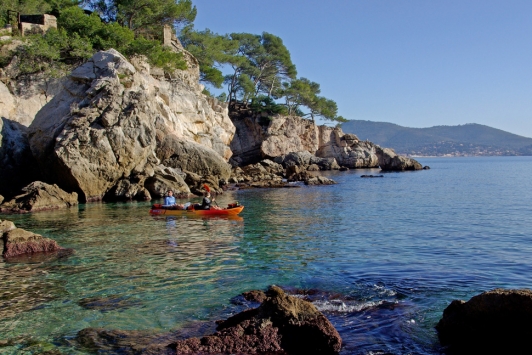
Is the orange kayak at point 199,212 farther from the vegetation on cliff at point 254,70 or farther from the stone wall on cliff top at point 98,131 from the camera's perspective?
the vegetation on cliff at point 254,70

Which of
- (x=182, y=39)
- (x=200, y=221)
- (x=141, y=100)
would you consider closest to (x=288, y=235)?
(x=200, y=221)

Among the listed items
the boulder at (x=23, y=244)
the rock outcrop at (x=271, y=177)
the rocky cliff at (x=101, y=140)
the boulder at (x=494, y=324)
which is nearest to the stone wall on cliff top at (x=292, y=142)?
the rock outcrop at (x=271, y=177)

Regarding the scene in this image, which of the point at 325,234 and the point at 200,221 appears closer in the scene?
the point at 325,234

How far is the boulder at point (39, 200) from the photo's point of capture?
78.0 ft

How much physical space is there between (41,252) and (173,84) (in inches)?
1177

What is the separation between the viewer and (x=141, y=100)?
29.7 meters

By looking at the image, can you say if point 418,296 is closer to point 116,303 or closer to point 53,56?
point 116,303

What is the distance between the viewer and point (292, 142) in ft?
216

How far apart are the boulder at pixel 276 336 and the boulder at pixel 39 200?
19927 millimetres

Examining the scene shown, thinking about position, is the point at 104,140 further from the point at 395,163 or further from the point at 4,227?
the point at 395,163

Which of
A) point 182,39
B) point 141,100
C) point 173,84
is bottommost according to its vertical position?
point 141,100

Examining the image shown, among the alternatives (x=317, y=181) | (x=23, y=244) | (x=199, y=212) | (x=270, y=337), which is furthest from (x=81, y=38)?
(x=270, y=337)

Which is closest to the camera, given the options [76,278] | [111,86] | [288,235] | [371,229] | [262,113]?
[76,278]

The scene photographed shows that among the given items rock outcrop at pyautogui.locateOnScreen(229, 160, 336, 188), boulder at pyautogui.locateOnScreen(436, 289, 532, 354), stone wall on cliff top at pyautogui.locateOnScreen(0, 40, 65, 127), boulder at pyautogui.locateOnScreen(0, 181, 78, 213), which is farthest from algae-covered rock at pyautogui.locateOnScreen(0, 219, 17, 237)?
rock outcrop at pyautogui.locateOnScreen(229, 160, 336, 188)
